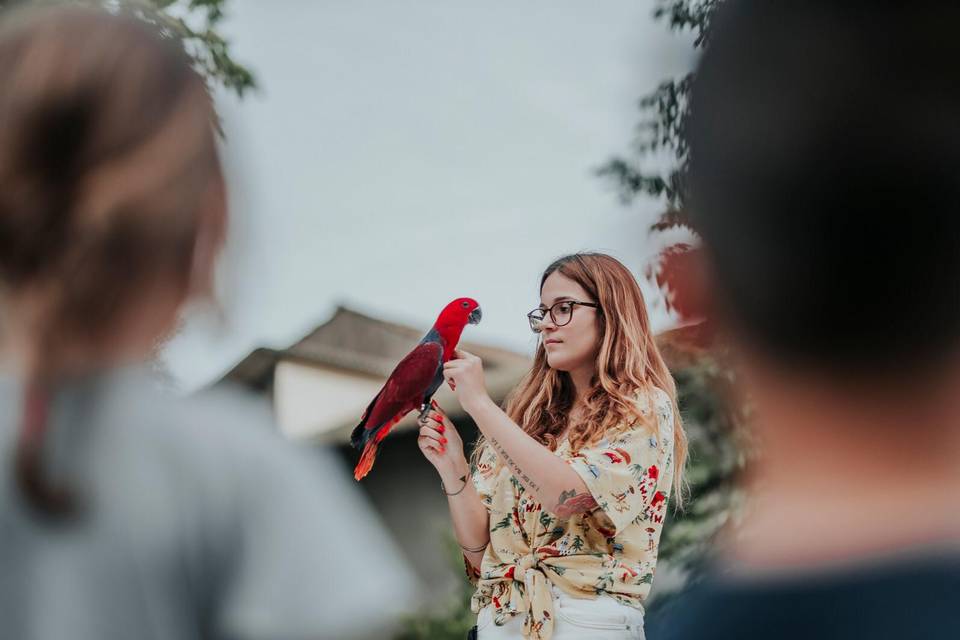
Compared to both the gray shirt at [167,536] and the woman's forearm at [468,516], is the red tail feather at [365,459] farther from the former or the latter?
the gray shirt at [167,536]

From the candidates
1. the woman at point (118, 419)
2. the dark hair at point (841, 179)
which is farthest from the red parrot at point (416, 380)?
the dark hair at point (841, 179)

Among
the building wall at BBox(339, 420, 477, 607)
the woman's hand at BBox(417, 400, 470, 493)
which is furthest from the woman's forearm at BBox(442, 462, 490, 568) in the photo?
the building wall at BBox(339, 420, 477, 607)

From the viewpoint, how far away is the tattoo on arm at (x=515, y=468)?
66.0 inches

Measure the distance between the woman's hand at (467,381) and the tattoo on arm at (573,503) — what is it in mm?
202

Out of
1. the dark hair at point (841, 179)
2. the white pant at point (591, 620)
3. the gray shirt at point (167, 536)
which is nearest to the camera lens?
the dark hair at point (841, 179)

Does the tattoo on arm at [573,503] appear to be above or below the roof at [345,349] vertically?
below

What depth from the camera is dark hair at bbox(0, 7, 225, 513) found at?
650 millimetres

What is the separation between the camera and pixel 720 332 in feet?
1.79

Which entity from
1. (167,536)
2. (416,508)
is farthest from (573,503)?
(416,508)

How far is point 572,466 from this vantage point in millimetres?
1678

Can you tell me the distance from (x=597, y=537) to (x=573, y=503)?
8cm

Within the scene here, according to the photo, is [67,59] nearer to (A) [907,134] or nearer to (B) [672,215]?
(B) [672,215]

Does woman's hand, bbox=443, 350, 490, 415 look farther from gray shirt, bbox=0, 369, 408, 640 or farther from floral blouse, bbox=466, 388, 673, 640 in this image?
gray shirt, bbox=0, 369, 408, 640

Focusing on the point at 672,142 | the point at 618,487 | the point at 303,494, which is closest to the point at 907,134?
the point at 672,142
